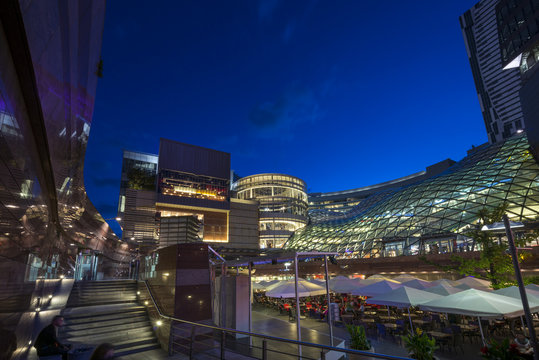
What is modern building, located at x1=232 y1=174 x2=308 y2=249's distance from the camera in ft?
226

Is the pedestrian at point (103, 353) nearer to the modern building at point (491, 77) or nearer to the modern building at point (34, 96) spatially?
the modern building at point (34, 96)

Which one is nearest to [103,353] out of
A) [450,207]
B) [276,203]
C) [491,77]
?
[450,207]

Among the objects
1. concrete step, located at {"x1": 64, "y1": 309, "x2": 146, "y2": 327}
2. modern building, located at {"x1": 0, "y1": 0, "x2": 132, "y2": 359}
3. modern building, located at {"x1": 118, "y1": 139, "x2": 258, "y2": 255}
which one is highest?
modern building, located at {"x1": 118, "y1": 139, "x2": 258, "y2": 255}

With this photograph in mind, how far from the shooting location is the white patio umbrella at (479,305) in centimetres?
1026

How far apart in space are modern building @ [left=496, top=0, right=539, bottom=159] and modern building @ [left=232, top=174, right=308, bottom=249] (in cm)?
4795

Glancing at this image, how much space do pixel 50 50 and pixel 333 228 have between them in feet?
176

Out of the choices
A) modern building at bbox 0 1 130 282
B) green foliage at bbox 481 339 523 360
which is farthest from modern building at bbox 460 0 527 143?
modern building at bbox 0 1 130 282

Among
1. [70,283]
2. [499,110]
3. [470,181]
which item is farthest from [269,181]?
[499,110]

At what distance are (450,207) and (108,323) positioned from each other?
35909 millimetres

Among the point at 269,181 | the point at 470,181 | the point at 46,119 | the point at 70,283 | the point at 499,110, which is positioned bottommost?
the point at 70,283

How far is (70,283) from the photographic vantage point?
14.5m

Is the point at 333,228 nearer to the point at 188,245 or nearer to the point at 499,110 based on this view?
the point at 188,245

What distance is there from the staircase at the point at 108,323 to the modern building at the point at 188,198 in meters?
38.2

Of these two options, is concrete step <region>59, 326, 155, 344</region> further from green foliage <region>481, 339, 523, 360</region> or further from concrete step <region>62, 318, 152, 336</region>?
green foliage <region>481, 339, 523, 360</region>
